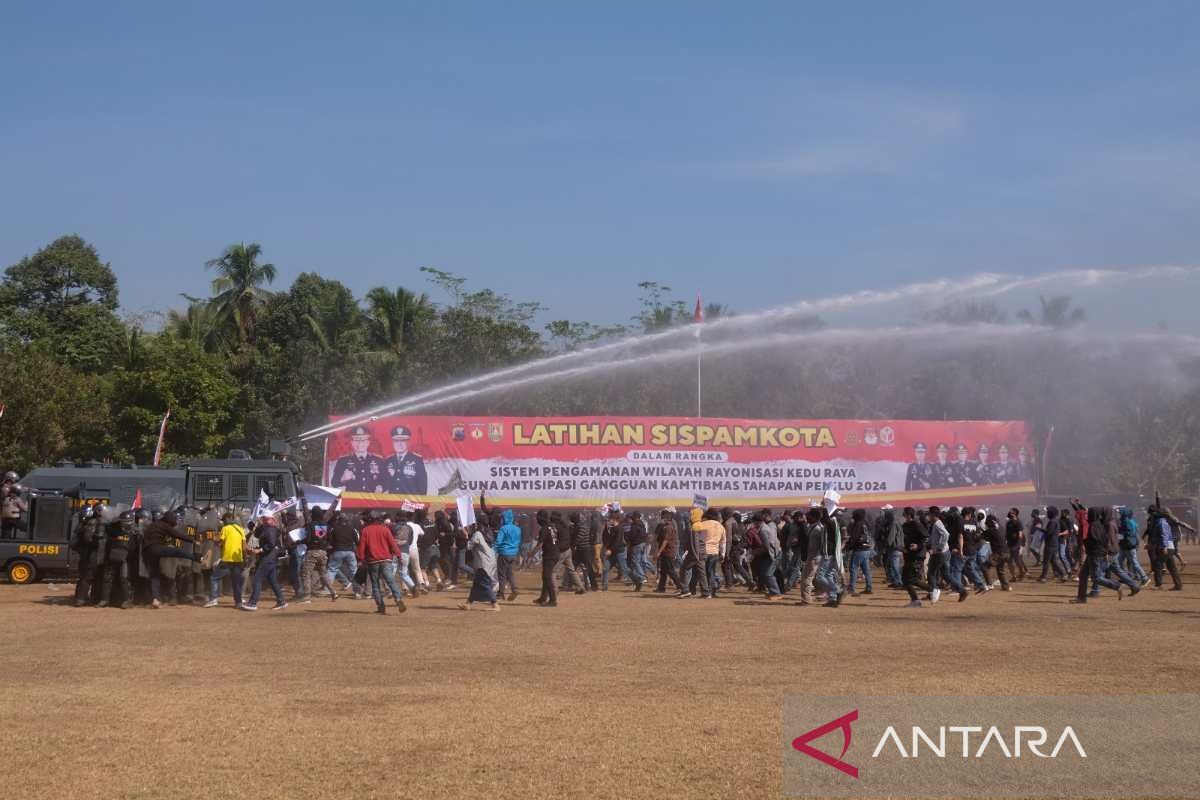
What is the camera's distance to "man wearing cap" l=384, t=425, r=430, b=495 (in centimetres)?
3672

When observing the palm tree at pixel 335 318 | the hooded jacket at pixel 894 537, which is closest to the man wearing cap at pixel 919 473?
the hooded jacket at pixel 894 537

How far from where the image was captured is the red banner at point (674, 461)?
1452 inches

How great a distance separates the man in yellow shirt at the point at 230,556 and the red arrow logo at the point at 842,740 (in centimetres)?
1442

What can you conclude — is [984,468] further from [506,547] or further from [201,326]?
[201,326]

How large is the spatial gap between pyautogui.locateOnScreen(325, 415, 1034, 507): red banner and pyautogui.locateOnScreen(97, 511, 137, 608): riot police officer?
12.8 meters

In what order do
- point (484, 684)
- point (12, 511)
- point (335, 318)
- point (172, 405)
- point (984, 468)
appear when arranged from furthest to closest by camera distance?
point (335, 318) → point (172, 405) → point (984, 468) → point (12, 511) → point (484, 684)

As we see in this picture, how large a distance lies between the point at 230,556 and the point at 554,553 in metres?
5.96

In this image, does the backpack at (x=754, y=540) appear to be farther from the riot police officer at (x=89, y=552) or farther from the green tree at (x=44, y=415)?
the green tree at (x=44, y=415)

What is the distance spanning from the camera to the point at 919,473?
39.4 metres

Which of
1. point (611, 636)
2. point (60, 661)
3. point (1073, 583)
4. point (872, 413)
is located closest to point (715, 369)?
point (872, 413)

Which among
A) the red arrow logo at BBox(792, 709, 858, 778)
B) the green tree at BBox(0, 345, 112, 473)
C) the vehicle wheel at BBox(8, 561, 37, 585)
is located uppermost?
the green tree at BBox(0, 345, 112, 473)

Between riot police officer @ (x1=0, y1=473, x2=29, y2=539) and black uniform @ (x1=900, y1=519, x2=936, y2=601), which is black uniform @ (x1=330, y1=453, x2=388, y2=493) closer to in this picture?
riot police officer @ (x1=0, y1=473, x2=29, y2=539)

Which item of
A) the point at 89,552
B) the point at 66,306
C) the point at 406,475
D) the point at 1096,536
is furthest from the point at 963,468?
the point at 66,306

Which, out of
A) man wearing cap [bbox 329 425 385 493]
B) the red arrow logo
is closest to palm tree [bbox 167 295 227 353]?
man wearing cap [bbox 329 425 385 493]
